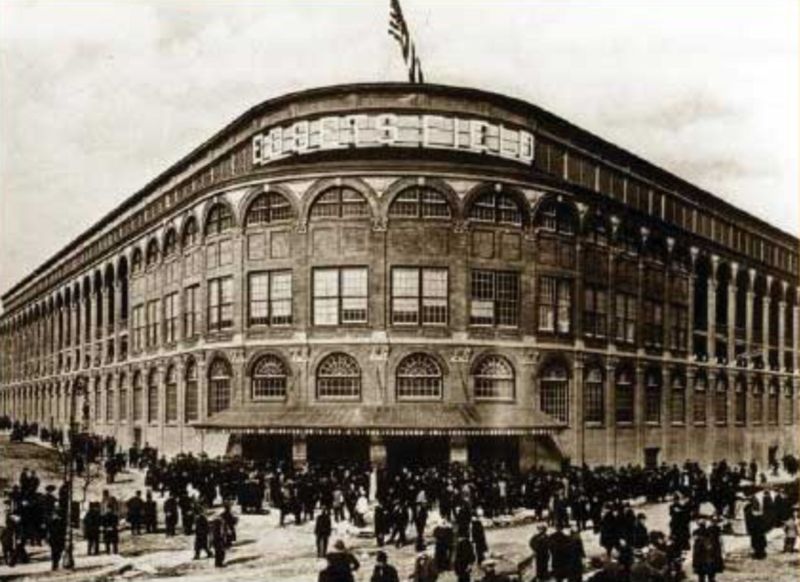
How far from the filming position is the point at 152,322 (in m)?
51.2

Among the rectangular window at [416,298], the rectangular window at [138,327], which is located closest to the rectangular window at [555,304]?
the rectangular window at [416,298]

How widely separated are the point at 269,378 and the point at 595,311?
45.2 feet

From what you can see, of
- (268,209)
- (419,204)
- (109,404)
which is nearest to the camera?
(419,204)

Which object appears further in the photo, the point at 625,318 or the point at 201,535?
the point at 625,318

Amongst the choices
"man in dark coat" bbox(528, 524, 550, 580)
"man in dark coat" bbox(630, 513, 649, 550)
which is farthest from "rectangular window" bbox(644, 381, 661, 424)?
"man in dark coat" bbox(528, 524, 550, 580)

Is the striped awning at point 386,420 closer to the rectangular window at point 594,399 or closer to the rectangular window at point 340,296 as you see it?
the rectangular window at point 340,296

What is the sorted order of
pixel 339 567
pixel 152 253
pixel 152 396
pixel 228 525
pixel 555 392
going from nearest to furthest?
pixel 339 567
pixel 228 525
pixel 555 392
pixel 152 396
pixel 152 253

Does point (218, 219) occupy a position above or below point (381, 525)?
above

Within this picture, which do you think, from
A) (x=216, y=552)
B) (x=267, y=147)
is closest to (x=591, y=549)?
(x=216, y=552)

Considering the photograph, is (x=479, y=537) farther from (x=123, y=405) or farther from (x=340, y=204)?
(x=123, y=405)

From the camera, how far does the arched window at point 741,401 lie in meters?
56.9

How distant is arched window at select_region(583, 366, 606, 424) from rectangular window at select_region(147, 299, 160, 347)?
2023 cm

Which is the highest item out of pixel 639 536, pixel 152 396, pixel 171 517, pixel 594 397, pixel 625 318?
pixel 625 318

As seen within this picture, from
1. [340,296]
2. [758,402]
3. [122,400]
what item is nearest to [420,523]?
[340,296]
